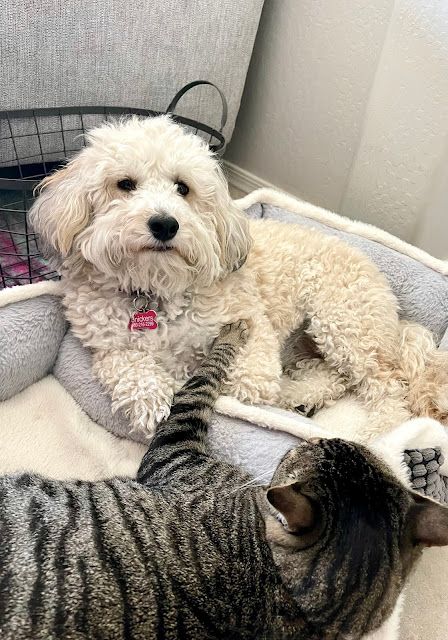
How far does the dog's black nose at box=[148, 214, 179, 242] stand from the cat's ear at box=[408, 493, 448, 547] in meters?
0.76

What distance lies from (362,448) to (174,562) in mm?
422

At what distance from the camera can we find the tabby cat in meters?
0.92

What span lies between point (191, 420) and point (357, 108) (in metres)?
1.59

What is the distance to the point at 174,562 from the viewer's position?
3.28 feet

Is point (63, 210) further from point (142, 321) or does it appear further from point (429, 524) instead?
point (429, 524)

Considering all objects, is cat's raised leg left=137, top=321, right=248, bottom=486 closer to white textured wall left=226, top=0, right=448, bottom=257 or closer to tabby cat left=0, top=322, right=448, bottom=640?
tabby cat left=0, top=322, right=448, bottom=640

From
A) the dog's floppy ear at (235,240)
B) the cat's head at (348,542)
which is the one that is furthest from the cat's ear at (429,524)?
the dog's floppy ear at (235,240)

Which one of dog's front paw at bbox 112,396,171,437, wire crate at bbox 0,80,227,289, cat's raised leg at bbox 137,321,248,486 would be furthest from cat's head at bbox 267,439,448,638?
wire crate at bbox 0,80,227,289

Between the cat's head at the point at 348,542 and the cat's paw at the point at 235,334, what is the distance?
1.96 ft

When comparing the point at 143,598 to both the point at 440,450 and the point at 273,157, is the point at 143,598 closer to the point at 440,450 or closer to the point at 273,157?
the point at 440,450

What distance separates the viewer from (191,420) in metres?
1.42

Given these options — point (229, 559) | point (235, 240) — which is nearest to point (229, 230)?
point (235, 240)

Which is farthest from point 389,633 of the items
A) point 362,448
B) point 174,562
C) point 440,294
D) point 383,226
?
point 383,226

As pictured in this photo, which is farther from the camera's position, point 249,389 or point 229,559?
point 249,389
